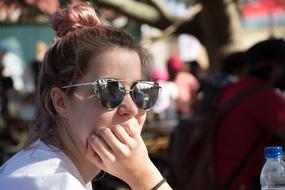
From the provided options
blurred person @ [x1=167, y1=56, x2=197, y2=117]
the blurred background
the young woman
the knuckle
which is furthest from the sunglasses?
blurred person @ [x1=167, y1=56, x2=197, y2=117]

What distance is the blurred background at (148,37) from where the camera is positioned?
628 cm

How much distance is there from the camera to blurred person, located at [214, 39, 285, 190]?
4.16 meters

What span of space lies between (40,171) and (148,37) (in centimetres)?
607

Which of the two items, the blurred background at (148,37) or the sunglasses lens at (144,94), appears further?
the blurred background at (148,37)

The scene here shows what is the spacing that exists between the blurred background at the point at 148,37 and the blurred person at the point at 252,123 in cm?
74

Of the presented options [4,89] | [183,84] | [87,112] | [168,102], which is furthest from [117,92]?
[168,102]

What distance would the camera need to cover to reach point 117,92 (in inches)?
77.7

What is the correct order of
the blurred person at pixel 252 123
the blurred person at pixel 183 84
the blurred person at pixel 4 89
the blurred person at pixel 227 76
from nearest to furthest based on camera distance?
the blurred person at pixel 252 123, the blurred person at pixel 227 76, the blurred person at pixel 4 89, the blurred person at pixel 183 84

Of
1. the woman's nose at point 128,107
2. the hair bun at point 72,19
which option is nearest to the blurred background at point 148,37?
the hair bun at point 72,19

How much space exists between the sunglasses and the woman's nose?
0.01 metres

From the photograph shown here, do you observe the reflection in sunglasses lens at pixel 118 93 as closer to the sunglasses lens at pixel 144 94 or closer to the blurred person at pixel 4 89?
the sunglasses lens at pixel 144 94

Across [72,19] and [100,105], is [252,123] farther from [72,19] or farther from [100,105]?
[100,105]

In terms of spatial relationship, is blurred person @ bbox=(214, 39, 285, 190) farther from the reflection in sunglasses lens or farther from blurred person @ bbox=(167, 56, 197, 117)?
blurred person @ bbox=(167, 56, 197, 117)

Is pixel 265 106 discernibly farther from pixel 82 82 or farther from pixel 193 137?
pixel 82 82
